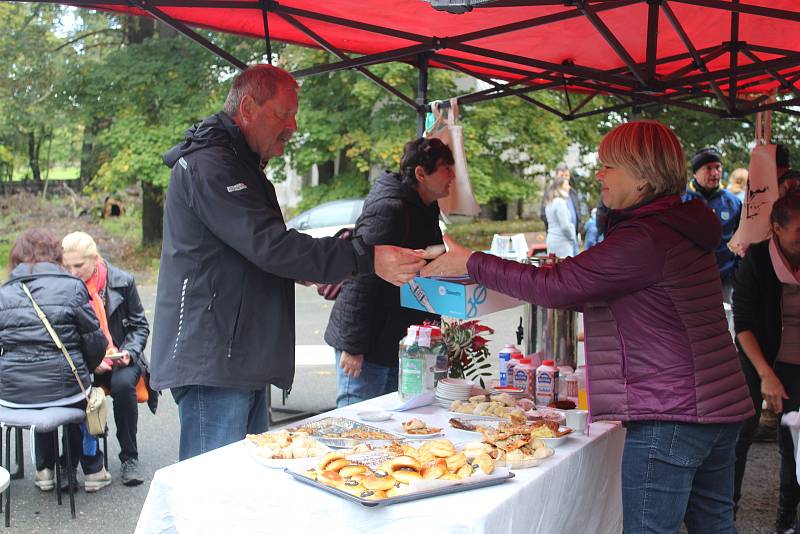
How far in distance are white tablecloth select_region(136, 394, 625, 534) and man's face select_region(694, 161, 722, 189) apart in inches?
216

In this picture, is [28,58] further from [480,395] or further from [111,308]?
[480,395]

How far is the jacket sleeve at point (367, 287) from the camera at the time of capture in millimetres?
3854

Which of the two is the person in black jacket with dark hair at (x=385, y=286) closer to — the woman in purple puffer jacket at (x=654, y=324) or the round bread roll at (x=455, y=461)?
the woman in purple puffer jacket at (x=654, y=324)

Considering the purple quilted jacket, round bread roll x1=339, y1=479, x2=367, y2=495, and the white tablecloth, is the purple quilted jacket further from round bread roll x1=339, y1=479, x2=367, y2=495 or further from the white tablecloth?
round bread roll x1=339, y1=479, x2=367, y2=495

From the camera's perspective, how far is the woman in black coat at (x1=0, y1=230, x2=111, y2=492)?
4.70 metres

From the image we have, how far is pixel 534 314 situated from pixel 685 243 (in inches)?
60.4

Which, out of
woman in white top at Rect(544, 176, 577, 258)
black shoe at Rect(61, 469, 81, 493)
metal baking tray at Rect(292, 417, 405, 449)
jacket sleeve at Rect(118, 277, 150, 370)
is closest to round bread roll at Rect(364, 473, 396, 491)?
metal baking tray at Rect(292, 417, 405, 449)

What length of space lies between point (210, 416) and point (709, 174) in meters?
6.05

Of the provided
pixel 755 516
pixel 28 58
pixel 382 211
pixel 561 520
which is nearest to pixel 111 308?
pixel 382 211

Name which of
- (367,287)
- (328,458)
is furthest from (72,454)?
(328,458)

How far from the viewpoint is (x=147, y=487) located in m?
5.17

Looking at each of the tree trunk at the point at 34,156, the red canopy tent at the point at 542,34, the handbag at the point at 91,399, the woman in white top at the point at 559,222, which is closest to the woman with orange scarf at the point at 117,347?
the handbag at the point at 91,399

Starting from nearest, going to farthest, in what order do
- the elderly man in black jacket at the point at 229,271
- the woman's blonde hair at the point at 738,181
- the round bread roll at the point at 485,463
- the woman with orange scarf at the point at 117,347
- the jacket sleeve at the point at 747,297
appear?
the round bread roll at the point at 485,463, the elderly man in black jacket at the point at 229,271, the jacket sleeve at the point at 747,297, the woman with orange scarf at the point at 117,347, the woman's blonde hair at the point at 738,181

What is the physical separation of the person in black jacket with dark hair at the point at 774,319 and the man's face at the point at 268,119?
94.7 inches
